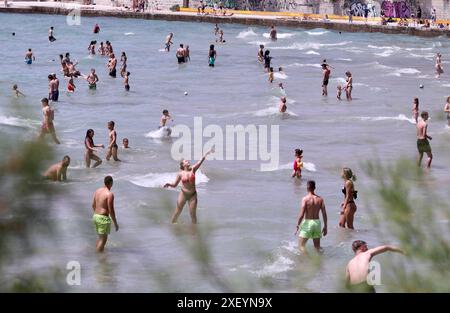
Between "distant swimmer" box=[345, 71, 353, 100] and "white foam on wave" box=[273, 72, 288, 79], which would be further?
"white foam on wave" box=[273, 72, 288, 79]

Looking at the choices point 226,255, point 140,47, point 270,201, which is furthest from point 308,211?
point 140,47

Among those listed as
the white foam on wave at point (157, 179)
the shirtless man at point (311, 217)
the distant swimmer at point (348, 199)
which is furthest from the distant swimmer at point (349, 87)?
the shirtless man at point (311, 217)

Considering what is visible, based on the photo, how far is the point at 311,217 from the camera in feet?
51.1

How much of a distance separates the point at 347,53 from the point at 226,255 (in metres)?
50.9

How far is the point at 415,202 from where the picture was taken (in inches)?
291

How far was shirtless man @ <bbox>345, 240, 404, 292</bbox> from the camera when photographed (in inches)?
308

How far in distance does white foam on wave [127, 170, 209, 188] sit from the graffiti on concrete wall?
7154 centimetres

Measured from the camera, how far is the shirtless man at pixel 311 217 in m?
15.4

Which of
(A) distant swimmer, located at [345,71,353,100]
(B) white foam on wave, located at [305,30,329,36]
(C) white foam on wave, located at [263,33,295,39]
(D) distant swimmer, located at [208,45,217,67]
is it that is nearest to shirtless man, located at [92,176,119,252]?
(A) distant swimmer, located at [345,71,353,100]

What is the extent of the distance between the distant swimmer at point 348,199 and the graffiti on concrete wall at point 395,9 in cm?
7680

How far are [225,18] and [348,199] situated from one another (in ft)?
229

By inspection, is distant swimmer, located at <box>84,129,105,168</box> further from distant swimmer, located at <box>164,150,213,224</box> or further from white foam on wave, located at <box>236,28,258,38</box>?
white foam on wave, located at <box>236,28,258,38</box>

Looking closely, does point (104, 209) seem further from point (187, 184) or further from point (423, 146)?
point (423, 146)

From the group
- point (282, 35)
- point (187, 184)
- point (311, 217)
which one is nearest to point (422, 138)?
point (187, 184)
